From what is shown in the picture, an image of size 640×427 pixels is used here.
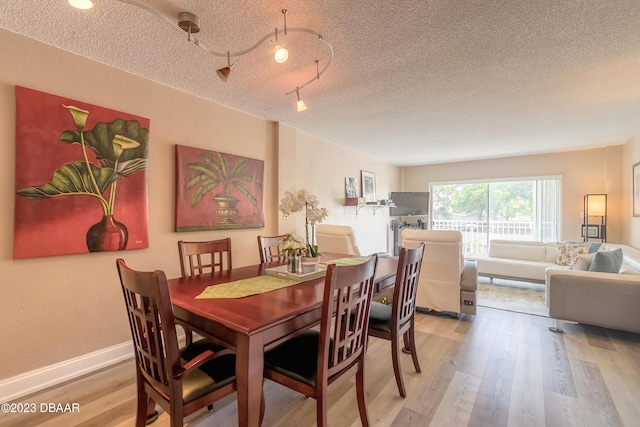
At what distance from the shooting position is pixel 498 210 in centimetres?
599

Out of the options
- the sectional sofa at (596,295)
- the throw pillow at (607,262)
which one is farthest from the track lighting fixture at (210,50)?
the throw pillow at (607,262)

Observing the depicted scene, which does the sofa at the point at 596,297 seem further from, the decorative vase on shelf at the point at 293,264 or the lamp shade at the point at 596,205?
the decorative vase on shelf at the point at 293,264

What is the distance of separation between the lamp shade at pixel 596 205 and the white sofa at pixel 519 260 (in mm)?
865

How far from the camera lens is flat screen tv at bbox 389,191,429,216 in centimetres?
649

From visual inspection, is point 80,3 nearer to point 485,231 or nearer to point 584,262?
point 584,262

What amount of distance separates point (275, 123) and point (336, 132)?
3.05 ft

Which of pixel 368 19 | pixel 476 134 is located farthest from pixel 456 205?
pixel 368 19

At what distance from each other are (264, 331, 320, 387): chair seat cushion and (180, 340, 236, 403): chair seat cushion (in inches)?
7.7

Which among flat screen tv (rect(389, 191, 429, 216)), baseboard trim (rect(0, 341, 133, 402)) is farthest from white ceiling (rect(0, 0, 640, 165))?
flat screen tv (rect(389, 191, 429, 216))

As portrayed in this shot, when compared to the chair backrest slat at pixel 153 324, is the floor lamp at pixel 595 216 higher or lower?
higher

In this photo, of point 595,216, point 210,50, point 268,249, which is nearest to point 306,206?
point 268,249

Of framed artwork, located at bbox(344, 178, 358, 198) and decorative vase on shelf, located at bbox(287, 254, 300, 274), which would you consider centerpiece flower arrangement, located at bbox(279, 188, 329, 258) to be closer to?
decorative vase on shelf, located at bbox(287, 254, 300, 274)

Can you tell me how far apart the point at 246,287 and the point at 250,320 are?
53 centimetres

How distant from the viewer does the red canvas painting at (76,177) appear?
74.0 inches
